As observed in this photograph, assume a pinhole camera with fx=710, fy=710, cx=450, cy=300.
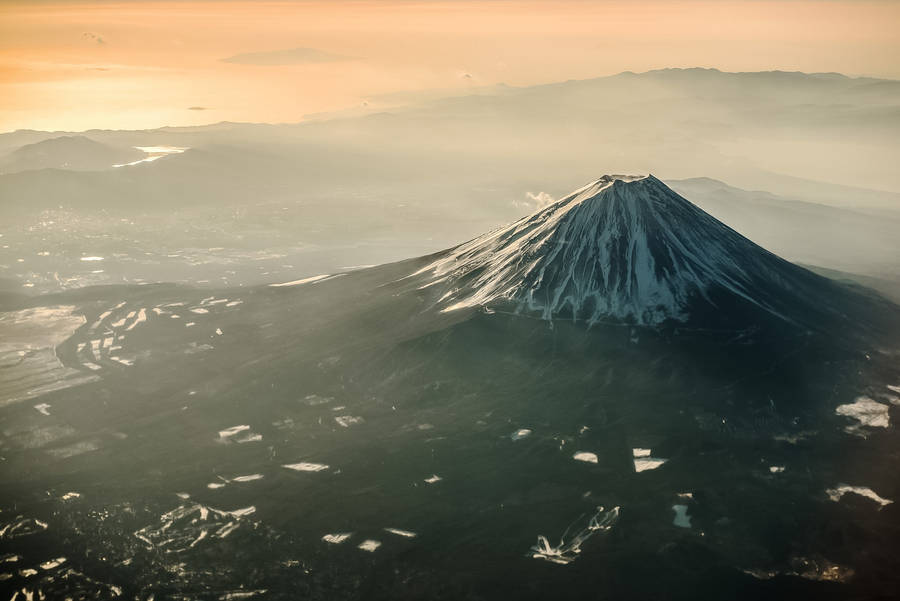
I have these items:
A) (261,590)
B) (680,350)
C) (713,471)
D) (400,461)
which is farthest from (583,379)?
(261,590)

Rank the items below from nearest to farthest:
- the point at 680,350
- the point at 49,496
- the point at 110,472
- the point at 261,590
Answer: the point at 261,590 → the point at 49,496 → the point at 110,472 → the point at 680,350

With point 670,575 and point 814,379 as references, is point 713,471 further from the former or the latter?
point 814,379

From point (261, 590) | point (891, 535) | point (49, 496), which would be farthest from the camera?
point (49, 496)

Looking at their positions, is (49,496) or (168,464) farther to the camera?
(168,464)

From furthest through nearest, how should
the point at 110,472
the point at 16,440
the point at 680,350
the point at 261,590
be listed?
the point at 680,350 < the point at 16,440 < the point at 110,472 < the point at 261,590

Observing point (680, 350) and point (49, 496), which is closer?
point (49, 496)

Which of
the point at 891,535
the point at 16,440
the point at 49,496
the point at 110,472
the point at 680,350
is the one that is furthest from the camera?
the point at 680,350

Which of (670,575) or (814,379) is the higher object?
(814,379)

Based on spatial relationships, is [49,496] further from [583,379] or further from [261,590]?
[583,379]

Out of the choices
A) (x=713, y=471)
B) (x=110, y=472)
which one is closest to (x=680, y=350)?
(x=713, y=471)
